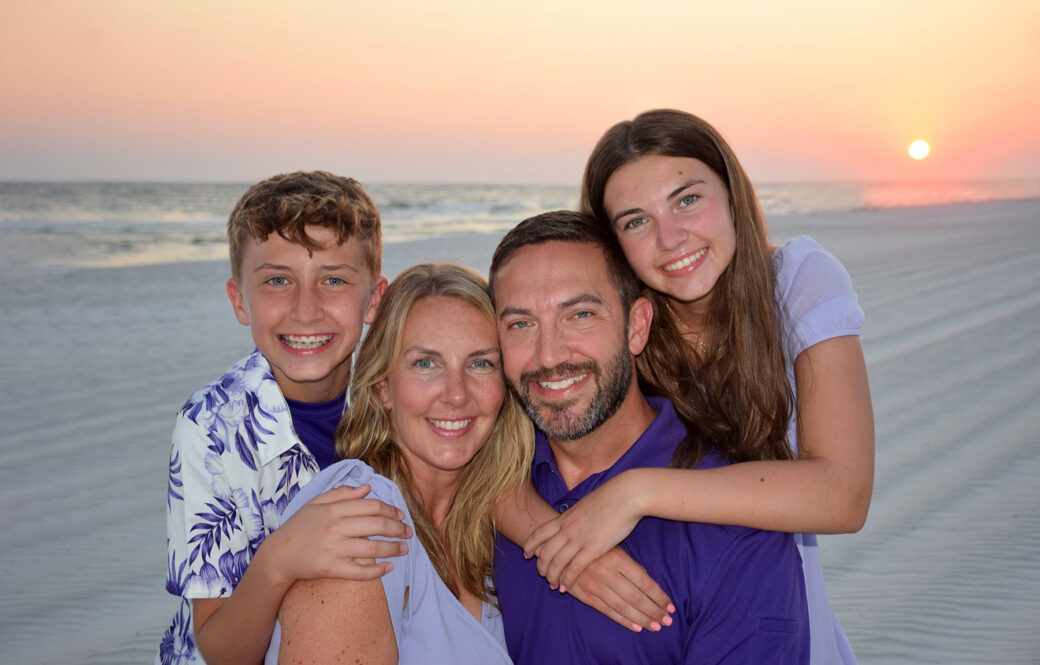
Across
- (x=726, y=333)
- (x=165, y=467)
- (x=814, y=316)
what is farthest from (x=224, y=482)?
(x=165, y=467)

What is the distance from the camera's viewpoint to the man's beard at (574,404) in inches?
130

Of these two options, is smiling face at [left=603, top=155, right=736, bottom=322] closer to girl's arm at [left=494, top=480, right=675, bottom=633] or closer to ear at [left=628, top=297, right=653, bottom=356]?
ear at [left=628, top=297, right=653, bottom=356]

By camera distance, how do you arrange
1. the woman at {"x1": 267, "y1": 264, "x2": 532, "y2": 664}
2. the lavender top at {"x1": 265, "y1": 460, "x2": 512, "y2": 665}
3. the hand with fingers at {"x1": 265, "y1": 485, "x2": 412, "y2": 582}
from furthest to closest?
the woman at {"x1": 267, "y1": 264, "x2": 532, "y2": 664} → the lavender top at {"x1": 265, "y1": 460, "x2": 512, "y2": 665} → the hand with fingers at {"x1": 265, "y1": 485, "x2": 412, "y2": 582}

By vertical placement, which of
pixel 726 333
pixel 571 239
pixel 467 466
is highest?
pixel 571 239

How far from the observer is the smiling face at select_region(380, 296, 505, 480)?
3.16m

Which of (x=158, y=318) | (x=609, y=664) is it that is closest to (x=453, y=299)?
(x=609, y=664)

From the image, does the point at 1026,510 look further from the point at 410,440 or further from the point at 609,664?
the point at 410,440

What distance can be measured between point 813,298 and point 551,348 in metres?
1.29

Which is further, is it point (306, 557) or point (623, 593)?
point (623, 593)

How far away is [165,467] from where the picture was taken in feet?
22.6

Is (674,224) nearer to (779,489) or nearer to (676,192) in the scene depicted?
(676,192)

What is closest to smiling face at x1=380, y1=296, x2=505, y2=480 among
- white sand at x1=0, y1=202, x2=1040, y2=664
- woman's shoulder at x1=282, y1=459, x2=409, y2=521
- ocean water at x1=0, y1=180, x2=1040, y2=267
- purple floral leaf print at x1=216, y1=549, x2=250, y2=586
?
woman's shoulder at x1=282, y1=459, x2=409, y2=521

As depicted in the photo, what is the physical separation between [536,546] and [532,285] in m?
1.00

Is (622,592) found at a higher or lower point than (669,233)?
lower
